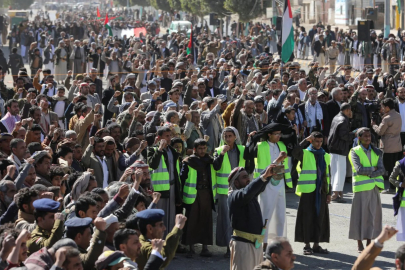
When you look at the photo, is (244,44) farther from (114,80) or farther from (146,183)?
(146,183)

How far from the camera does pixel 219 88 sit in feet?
64.5

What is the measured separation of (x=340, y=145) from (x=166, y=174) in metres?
4.39

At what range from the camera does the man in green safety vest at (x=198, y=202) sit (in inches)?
421

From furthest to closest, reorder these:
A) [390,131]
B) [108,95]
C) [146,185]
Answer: [108,95], [390,131], [146,185]

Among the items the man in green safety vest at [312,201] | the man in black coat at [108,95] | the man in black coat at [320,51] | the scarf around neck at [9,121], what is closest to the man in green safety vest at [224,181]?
the man in green safety vest at [312,201]

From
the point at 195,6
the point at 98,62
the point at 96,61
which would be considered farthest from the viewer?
the point at 195,6

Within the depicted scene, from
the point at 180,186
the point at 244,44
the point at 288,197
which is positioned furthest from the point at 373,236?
the point at 244,44

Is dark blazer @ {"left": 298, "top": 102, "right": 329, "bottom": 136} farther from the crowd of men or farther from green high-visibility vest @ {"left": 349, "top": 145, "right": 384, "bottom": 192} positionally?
green high-visibility vest @ {"left": 349, "top": 145, "right": 384, "bottom": 192}

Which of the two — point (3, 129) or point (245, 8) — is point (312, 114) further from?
point (245, 8)

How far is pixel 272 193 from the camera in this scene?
10.5m

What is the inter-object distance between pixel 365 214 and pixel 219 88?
9198 mm

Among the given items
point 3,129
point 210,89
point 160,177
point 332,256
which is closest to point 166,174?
point 160,177

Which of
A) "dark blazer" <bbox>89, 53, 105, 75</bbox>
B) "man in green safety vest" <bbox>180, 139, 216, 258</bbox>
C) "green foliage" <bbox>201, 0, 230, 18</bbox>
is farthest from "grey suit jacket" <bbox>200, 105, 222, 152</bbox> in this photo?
"green foliage" <bbox>201, 0, 230, 18</bbox>

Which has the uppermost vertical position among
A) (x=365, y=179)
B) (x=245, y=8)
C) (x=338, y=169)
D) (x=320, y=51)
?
(x=245, y=8)
